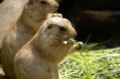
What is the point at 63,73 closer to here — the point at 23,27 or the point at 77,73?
the point at 77,73

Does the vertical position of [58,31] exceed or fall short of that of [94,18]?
it exceeds it

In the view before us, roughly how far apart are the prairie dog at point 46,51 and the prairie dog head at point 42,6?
107cm

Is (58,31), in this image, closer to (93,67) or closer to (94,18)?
(93,67)

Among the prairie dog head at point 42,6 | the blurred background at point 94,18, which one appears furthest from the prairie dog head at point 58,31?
the blurred background at point 94,18

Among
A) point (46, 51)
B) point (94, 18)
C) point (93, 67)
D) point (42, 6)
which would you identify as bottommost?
point (93, 67)

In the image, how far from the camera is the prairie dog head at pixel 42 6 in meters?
4.82

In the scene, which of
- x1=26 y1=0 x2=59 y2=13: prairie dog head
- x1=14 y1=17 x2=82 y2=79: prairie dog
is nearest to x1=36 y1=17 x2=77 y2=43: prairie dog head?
x1=14 y1=17 x2=82 y2=79: prairie dog

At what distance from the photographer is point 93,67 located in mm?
5578

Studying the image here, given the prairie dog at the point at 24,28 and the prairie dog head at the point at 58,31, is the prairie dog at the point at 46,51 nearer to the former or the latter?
the prairie dog head at the point at 58,31

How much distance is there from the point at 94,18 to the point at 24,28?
217 inches

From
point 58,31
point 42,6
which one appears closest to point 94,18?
point 42,6

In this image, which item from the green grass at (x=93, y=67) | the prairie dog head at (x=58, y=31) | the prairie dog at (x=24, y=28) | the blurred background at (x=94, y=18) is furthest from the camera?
the blurred background at (x=94, y=18)

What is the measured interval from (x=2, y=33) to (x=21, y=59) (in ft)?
9.41

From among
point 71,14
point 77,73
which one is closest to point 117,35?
point 71,14
